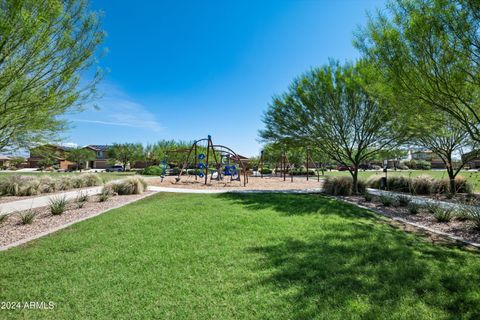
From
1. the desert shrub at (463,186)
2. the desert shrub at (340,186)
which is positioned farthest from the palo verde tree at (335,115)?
the desert shrub at (463,186)

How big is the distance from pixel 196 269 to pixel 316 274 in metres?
1.79

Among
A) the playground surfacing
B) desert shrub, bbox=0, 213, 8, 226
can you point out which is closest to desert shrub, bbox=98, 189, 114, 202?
desert shrub, bbox=0, 213, 8, 226

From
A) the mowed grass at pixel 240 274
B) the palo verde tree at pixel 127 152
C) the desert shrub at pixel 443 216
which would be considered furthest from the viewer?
the palo verde tree at pixel 127 152

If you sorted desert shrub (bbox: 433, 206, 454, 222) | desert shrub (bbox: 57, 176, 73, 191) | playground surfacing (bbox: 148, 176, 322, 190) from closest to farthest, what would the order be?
1. desert shrub (bbox: 433, 206, 454, 222)
2. desert shrub (bbox: 57, 176, 73, 191)
3. playground surfacing (bbox: 148, 176, 322, 190)

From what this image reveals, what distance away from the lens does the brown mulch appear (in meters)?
5.46

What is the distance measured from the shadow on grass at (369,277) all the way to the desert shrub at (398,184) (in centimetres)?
1003

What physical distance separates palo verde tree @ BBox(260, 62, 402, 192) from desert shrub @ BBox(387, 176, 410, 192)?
3181 millimetres

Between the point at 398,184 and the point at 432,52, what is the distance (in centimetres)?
1076

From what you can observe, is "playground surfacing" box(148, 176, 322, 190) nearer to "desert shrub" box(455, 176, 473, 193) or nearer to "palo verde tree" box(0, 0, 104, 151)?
"desert shrub" box(455, 176, 473, 193)

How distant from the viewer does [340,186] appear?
12219 mm

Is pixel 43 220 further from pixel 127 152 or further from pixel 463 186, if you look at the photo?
pixel 127 152

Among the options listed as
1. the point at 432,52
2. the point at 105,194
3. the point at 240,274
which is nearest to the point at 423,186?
the point at 432,52

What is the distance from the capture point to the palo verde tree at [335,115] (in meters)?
10.9

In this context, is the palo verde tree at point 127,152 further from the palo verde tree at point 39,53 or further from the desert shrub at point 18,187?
the palo verde tree at point 39,53
